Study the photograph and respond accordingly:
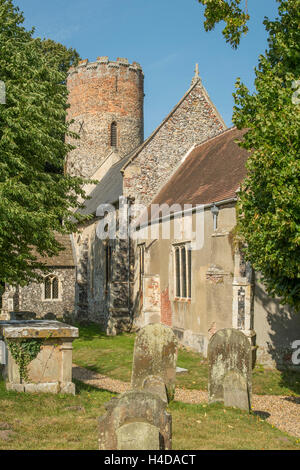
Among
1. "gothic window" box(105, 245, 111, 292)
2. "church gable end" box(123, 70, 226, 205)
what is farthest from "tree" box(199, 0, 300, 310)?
"gothic window" box(105, 245, 111, 292)

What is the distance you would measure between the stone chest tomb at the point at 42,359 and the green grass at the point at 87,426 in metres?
0.24

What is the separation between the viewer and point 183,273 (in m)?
18.3

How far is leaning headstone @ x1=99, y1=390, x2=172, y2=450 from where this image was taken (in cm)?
472

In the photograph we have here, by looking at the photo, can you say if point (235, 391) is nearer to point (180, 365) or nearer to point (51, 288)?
point (180, 365)

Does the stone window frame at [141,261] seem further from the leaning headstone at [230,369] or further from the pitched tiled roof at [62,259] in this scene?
the leaning headstone at [230,369]

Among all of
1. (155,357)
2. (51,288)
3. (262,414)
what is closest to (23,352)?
(155,357)

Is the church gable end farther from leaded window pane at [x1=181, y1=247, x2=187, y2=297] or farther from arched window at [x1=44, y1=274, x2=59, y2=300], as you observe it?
arched window at [x1=44, y1=274, x2=59, y2=300]

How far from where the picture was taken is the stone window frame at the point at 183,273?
17641 millimetres

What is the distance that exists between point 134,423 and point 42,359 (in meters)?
4.33

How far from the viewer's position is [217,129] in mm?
24156

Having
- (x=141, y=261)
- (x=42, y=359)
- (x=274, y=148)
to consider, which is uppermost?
(x=274, y=148)

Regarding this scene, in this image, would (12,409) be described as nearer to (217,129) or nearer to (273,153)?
(273,153)

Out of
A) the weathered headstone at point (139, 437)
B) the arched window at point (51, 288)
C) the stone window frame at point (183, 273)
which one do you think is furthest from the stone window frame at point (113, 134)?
the weathered headstone at point (139, 437)
